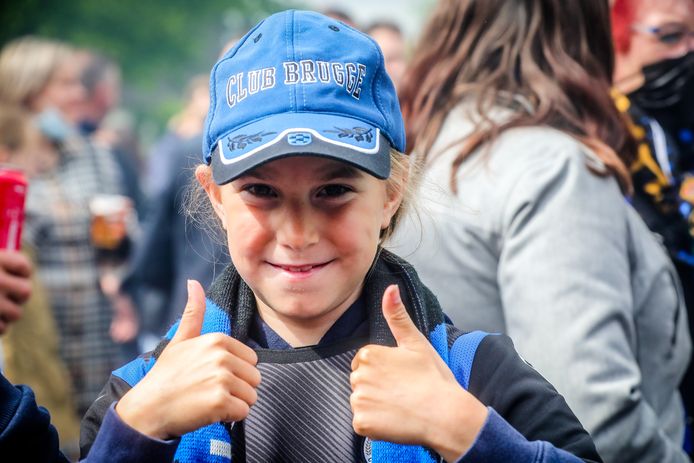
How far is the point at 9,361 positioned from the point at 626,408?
2.86 meters

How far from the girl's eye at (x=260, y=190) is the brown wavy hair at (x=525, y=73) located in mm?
773

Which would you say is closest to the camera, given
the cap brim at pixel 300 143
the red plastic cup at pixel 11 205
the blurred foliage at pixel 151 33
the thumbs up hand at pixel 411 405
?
the thumbs up hand at pixel 411 405

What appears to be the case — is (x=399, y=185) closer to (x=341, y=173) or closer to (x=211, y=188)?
(x=341, y=173)

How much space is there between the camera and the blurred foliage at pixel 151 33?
23469 mm

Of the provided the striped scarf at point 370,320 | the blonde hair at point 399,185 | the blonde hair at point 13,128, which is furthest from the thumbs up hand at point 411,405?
the blonde hair at point 13,128

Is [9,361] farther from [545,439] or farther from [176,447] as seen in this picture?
[545,439]

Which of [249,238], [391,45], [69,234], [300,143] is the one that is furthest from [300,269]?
[391,45]

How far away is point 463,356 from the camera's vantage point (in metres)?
1.73

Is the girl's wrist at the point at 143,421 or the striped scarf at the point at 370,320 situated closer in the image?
the girl's wrist at the point at 143,421

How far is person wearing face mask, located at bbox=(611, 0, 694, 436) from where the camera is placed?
119 inches

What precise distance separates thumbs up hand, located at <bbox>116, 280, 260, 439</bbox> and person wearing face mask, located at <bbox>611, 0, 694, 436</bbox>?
1846mm

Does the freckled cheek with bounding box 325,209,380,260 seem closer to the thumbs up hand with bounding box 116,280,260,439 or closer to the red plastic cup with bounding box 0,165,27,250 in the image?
the thumbs up hand with bounding box 116,280,260,439

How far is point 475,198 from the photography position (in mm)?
2342

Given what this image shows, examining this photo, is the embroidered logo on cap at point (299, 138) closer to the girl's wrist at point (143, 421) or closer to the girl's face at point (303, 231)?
the girl's face at point (303, 231)
